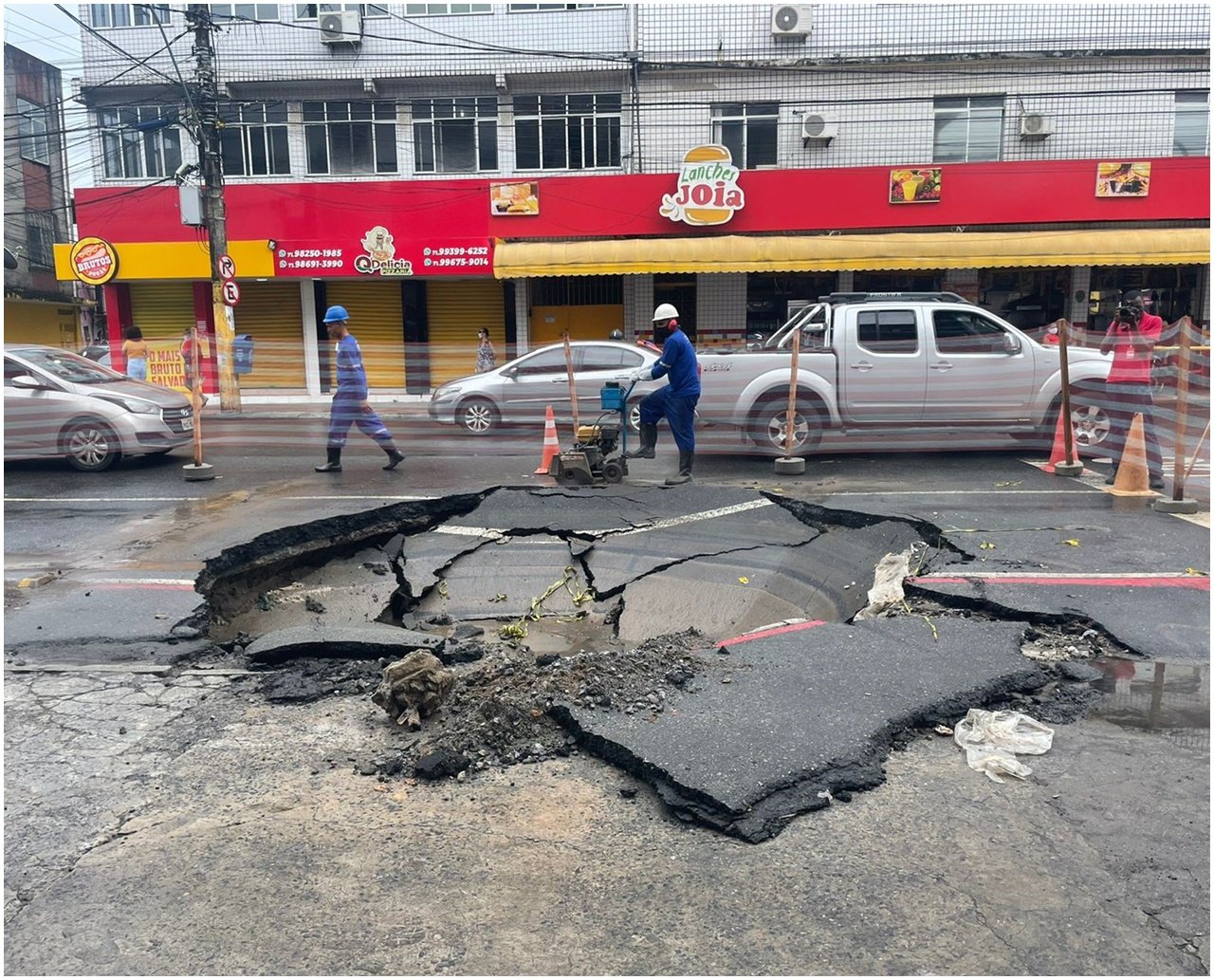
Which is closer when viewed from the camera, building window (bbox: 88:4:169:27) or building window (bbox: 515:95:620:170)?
building window (bbox: 515:95:620:170)

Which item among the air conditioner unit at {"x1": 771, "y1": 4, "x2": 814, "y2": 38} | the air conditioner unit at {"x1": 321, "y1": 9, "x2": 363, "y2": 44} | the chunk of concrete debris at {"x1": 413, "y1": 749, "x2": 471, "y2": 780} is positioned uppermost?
the air conditioner unit at {"x1": 321, "y1": 9, "x2": 363, "y2": 44}

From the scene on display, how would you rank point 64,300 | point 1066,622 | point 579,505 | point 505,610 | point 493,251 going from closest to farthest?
point 1066,622, point 505,610, point 579,505, point 493,251, point 64,300

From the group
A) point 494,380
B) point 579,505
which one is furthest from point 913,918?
point 494,380

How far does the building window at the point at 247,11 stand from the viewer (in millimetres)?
21500

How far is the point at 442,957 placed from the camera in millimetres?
2545

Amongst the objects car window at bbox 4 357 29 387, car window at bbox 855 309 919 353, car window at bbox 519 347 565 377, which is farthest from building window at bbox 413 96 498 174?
car window at bbox 855 309 919 353

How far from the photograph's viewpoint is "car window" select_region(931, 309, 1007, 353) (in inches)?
417

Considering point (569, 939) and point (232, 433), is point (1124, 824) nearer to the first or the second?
point (569, 939)

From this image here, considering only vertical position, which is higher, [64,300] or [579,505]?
[64,300]

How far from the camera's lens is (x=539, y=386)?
41.0 ft

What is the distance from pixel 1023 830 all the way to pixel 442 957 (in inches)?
79.1

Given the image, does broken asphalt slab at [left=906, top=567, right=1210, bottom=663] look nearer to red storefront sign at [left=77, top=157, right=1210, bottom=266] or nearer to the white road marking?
the white road marking

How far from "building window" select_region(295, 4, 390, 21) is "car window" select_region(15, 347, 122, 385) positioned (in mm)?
13443

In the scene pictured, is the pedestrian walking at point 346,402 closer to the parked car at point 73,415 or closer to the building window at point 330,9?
the parked car at point 73,415
